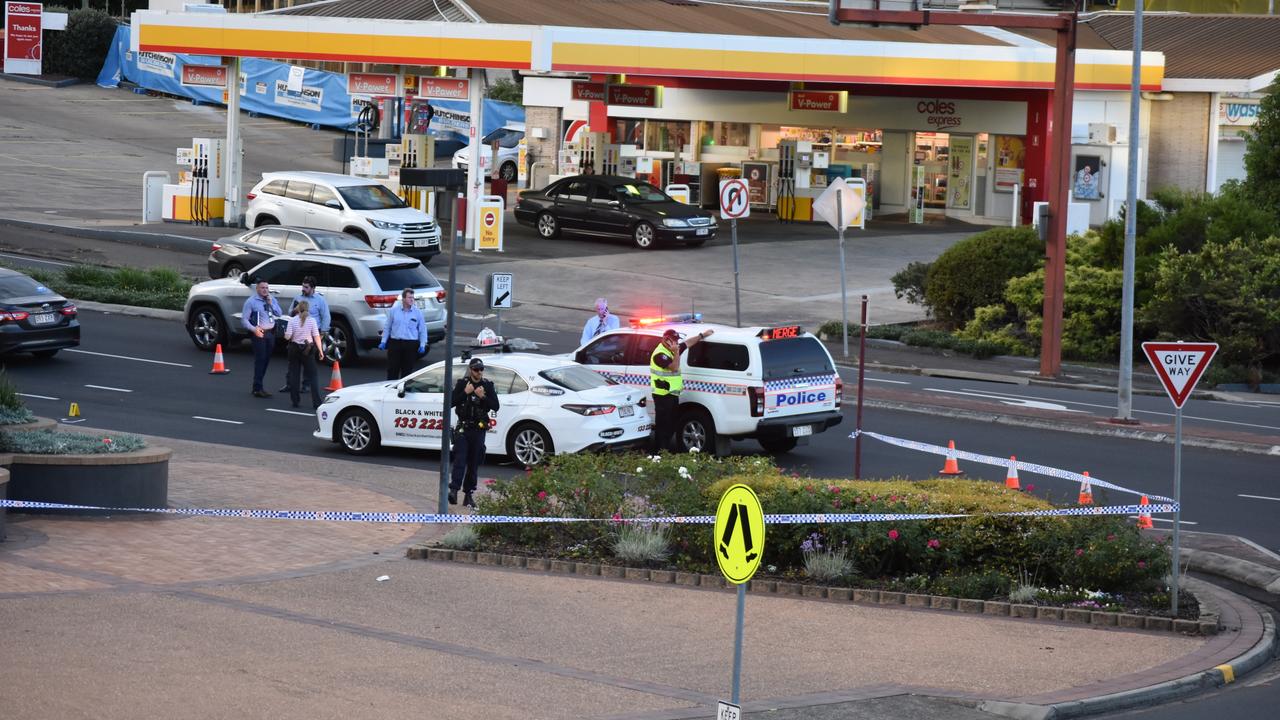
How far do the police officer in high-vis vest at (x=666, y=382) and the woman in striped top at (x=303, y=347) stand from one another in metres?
5.23

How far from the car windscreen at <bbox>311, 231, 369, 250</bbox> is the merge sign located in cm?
3687

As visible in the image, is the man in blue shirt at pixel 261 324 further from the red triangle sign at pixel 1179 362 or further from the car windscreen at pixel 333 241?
the red triangle sign at pixel 1179 362

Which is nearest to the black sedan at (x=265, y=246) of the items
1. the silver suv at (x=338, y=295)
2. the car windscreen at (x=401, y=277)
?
the silver suv at (x=338, y=295)

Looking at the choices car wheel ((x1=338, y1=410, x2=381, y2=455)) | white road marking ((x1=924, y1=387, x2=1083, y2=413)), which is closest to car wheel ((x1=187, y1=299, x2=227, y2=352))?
car wheel ((x1=338, y1=410, x2=381, y2=455))

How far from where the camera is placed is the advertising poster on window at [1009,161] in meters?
46.9

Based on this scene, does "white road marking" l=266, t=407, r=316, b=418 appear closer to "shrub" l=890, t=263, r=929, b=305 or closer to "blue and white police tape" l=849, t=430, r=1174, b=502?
"blue and white police tape" l=849, t=430, r=1174, b=502

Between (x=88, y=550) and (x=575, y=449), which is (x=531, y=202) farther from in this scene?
(x=88, y=550)

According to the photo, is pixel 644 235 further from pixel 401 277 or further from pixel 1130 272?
Answer: pixel 1130 272

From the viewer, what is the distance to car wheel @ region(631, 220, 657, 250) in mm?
40375

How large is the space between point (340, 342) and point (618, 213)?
15.8 metres

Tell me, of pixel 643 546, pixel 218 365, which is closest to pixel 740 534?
pixel 643 546

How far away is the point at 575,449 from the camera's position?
19.0 metres

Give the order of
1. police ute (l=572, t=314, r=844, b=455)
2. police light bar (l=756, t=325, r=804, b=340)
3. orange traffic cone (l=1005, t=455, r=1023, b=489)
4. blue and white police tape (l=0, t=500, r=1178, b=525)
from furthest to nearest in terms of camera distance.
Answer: police light bar (l=756, t=325, r=804, b=340) → police ute (l=572, t=314, r=844, b=455) → orange traffic cone (l=1005, t=455, r=1023, b=489) → blue and white police tape (l=0, t=500, r=1178, b=525)

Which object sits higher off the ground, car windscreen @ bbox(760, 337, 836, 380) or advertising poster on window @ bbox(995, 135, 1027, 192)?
advertising poster on window @ bbox(995, 135, 1027, 192)
